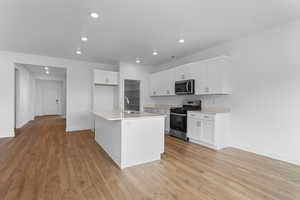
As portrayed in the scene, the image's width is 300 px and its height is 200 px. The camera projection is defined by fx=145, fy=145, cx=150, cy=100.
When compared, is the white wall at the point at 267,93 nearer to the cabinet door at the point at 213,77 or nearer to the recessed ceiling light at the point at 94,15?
the cabinet door at the point at 213,77

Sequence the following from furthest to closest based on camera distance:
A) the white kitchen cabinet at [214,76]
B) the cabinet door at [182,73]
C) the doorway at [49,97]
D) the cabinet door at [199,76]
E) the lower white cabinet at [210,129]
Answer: the doorway at [49,97], the cabinet door at [182,73], the cabinet door at [199,76], the white kitchen cabinet at [214,76], the lower white cabinet at [210,129]

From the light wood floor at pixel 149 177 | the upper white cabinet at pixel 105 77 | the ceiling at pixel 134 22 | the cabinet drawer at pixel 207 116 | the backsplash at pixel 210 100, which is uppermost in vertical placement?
the ceiling at pixel 134 22

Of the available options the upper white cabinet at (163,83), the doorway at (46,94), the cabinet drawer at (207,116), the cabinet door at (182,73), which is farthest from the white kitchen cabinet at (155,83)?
the doorway at (46,94)

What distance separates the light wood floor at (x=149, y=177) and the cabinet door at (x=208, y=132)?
0.34 meters

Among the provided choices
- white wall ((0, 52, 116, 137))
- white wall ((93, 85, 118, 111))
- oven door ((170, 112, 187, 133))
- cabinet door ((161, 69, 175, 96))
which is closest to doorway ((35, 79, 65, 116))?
white wall ((0, 52, 116, 137))

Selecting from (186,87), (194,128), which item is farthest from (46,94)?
(194,128)

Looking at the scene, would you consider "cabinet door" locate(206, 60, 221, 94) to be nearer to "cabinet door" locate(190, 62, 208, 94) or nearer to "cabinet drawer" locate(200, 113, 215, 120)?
"cabinet door" locate(190, 62, 208, 94)

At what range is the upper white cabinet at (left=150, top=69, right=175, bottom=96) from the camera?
206 inches

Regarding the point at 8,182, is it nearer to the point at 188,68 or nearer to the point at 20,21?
the point at 20,21

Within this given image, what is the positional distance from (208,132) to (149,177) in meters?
2.06

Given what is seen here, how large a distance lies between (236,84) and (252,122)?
0.99 m

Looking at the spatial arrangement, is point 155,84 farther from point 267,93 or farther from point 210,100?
point 267,93

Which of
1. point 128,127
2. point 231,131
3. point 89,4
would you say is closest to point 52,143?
point 128,127

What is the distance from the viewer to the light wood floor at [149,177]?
188 centimetres
